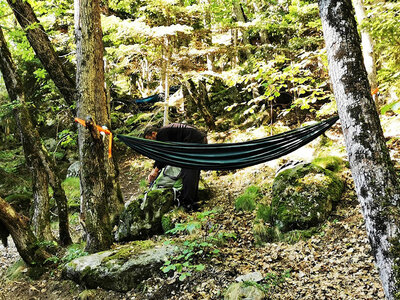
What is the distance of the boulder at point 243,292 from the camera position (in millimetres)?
1695

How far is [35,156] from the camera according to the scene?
342cm

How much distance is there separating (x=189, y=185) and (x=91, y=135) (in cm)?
136

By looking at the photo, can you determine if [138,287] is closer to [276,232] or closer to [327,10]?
[276,232]

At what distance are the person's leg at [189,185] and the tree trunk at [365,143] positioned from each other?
205 cm

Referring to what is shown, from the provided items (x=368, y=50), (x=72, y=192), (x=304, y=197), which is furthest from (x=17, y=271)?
(x=368, y=50)

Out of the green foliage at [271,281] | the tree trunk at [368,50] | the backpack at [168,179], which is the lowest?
the green foliage at [271,281]

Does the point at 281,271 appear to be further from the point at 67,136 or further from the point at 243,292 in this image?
the point at 67,136

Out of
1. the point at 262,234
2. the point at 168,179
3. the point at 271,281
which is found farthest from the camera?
the point at 168,179

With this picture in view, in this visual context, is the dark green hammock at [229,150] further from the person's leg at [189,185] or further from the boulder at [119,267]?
the boulder at [119,267]

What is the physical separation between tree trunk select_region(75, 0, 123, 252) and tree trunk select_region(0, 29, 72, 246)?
118 centimetres

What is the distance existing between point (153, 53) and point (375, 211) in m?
4.97

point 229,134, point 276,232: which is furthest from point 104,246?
point 229,134

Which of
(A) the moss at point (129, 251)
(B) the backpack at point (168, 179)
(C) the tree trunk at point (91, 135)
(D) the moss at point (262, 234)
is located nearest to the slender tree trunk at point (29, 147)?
(C) the tree trunk at point (91, 135)

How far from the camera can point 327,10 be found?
1.52m
